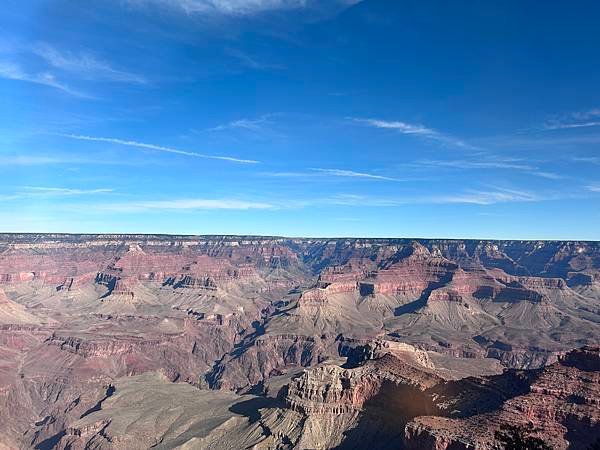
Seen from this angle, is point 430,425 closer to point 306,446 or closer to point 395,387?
point 395,387

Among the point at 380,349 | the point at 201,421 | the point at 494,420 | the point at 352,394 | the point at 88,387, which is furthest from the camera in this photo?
the point at 88,387

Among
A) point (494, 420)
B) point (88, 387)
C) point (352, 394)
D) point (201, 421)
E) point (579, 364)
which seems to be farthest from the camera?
point (88, 387)

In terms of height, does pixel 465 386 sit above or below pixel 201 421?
above

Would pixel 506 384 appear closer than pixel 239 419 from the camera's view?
Yes

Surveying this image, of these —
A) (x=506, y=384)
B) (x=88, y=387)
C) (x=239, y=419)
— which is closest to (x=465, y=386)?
(x=506, y=384)

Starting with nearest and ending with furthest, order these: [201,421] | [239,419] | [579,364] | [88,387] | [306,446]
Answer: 1. [579,364]
2. [306,446]
3. [239,419]
4. [201,421]
5. [88,387]

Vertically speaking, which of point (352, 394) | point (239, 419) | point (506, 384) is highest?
point (506, 384)

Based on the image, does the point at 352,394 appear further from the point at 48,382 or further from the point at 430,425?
the point at 48,382

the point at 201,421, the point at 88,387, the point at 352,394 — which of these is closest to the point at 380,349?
the point at 352,394

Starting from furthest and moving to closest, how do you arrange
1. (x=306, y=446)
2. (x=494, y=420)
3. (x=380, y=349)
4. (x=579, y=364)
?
(x=380, y=349)
(x=306, y=446)
(x=579, y=364)
(x=494, y=420)
